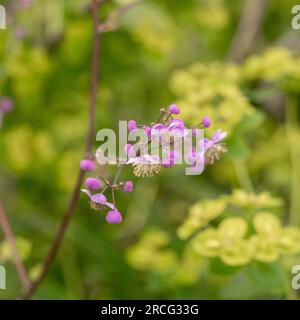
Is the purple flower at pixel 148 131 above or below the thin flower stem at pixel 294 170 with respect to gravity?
below

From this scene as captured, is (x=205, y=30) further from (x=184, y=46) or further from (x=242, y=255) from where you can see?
(x=242, y=255)

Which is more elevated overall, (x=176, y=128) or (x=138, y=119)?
(x=138, y=119)

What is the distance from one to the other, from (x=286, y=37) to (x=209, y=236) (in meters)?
1.02

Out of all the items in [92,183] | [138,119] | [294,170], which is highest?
[138,119]

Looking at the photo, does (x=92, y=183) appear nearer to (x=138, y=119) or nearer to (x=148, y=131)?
(x=148, y=131)

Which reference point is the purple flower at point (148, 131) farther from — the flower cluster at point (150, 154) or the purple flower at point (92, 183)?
the purple flower at point (92, 183)

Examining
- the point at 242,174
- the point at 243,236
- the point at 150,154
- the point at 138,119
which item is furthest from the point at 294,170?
the point at 138,119

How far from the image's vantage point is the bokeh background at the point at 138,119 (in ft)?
4.75

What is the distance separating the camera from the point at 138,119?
2.20m

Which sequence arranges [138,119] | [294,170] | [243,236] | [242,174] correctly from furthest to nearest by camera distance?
[138,119]
[242,174]
[294,170]
[243,236]

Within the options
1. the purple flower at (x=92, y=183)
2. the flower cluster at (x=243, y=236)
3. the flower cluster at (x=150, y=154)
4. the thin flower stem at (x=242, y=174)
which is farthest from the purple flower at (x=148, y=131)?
the thin flower stem at (x=242, y=174)

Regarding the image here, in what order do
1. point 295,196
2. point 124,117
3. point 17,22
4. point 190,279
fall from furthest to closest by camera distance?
point 124,117, point 17,22, point 295,196, point 190,279

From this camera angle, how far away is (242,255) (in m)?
1.08
